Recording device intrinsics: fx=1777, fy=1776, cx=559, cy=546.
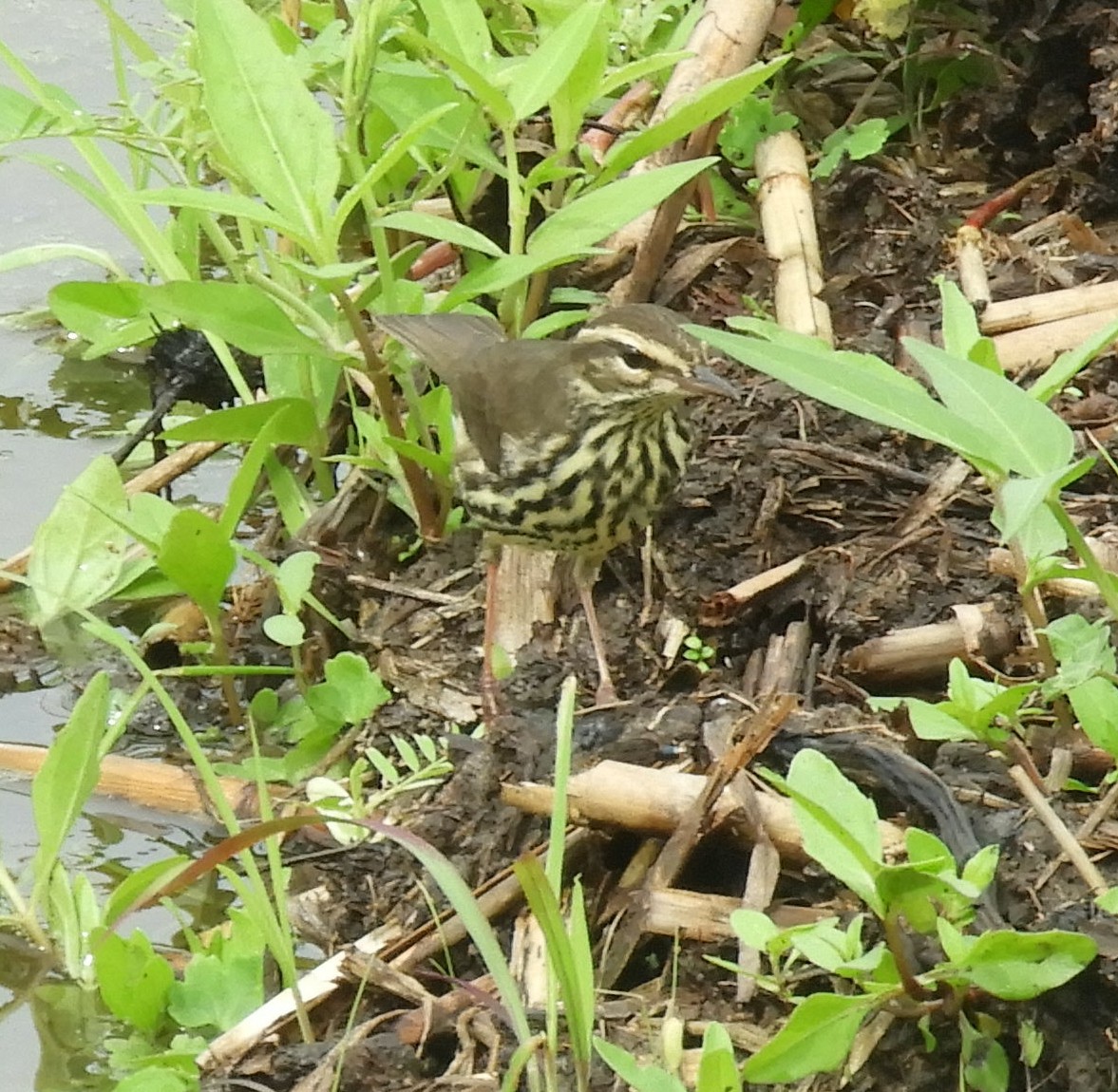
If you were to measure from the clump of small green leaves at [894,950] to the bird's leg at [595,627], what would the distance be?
87 cm

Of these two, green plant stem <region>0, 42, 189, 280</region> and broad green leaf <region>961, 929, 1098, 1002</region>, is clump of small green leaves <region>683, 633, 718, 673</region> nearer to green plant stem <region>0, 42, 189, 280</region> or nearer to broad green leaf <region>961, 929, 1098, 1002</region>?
broad green leaf <region>961, 929, 1098, 1002</region>

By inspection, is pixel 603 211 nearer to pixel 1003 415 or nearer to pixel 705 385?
pixel 705 385

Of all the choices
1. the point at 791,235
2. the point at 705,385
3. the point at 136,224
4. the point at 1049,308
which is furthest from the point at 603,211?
the point at 136,224

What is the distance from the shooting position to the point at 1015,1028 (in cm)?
207

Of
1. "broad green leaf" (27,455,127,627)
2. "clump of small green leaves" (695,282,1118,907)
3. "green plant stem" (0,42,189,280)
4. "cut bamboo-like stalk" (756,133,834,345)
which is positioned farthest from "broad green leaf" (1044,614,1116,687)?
"green plant stem" (0,42,189,280)

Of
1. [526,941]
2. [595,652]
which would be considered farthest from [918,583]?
[526,941]

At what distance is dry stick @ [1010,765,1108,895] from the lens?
2.16 meters

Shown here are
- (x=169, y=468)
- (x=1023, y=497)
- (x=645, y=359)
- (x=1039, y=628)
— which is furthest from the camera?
(x=169, y=468)

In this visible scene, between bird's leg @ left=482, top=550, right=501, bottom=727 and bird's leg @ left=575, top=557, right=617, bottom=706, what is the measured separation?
17cm

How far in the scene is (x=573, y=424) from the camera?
343 centimetres

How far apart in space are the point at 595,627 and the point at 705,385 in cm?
48

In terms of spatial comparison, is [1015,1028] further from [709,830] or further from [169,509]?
[169,509]

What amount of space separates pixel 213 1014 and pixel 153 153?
1.90m

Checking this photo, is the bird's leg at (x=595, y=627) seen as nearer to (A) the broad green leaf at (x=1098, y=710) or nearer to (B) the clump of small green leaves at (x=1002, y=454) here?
(B) the clump of small green leaves at (x=1002, y=454)
